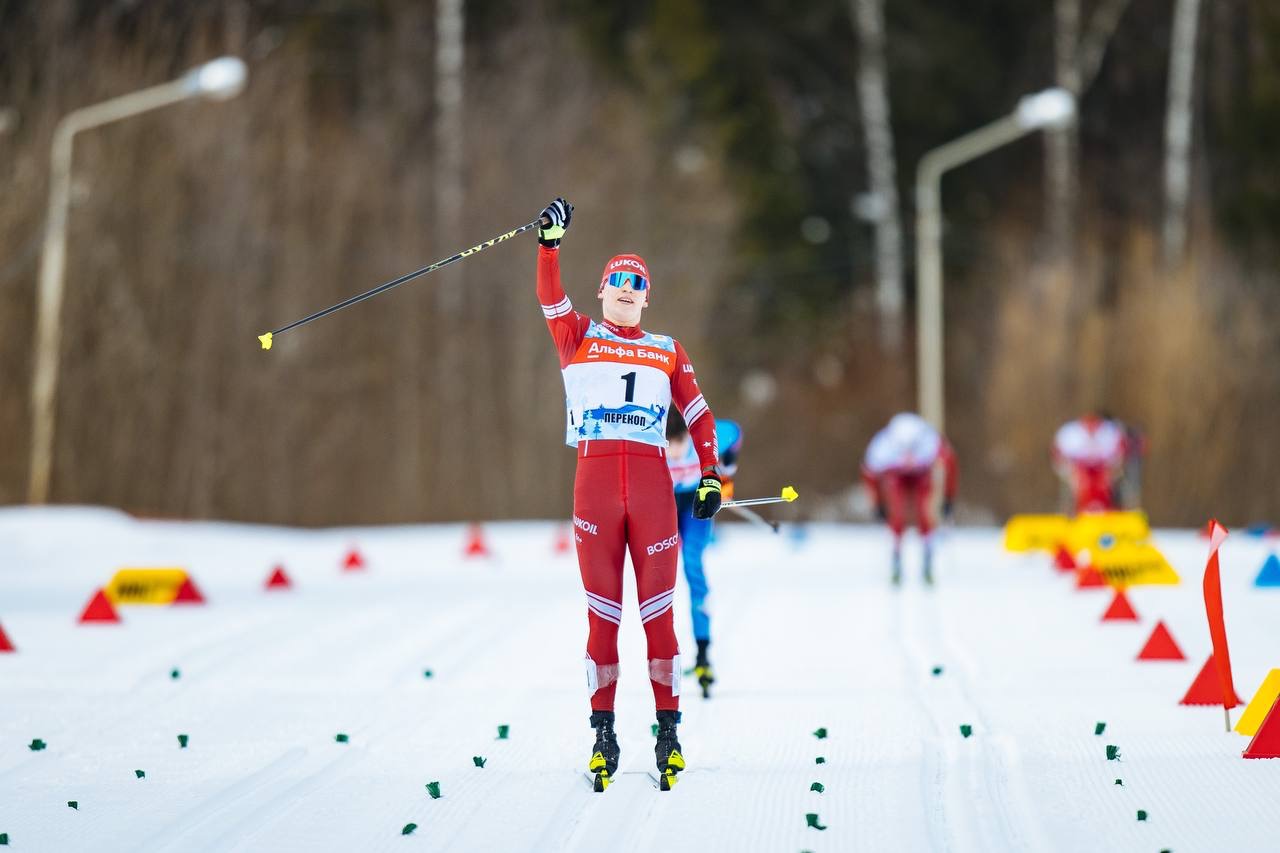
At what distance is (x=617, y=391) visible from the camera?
6.53 m

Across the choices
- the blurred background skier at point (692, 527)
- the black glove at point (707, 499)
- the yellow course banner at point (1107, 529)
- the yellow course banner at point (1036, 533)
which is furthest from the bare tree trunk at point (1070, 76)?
the black glove at point (707, 499)

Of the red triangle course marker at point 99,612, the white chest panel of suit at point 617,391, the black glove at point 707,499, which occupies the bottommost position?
the red triangle course marker at point 99,612

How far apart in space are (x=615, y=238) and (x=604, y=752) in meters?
24.8

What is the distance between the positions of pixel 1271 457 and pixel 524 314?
1303cm

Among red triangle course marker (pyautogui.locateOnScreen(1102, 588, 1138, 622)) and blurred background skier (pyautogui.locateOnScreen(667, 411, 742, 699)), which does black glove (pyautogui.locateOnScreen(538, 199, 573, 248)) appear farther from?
red triangle course marker (pyautogui.locateOnScreen(1102, 588, 1138, 622))

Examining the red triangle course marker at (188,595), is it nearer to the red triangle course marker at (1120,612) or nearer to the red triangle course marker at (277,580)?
the red triangle course marker at (277,580)

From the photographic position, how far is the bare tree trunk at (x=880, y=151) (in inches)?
1377

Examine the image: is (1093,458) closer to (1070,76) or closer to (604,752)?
(604,752)

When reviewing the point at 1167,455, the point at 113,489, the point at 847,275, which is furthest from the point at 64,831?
the point at 847,275

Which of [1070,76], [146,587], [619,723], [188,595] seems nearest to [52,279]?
[146,587]

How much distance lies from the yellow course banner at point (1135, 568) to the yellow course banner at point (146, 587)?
7801 mm

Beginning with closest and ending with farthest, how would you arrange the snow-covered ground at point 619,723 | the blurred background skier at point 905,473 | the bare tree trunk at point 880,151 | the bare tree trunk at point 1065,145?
1. the snow-covered ground at point 619,723
2. the blurred background skier at point 905,473
3. the bare tree trunk at point 1065,145
4. the bare tree trunk at point 880,151

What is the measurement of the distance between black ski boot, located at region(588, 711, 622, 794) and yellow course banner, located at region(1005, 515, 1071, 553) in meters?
13.2

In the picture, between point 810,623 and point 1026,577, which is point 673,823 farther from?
point 1026,577
